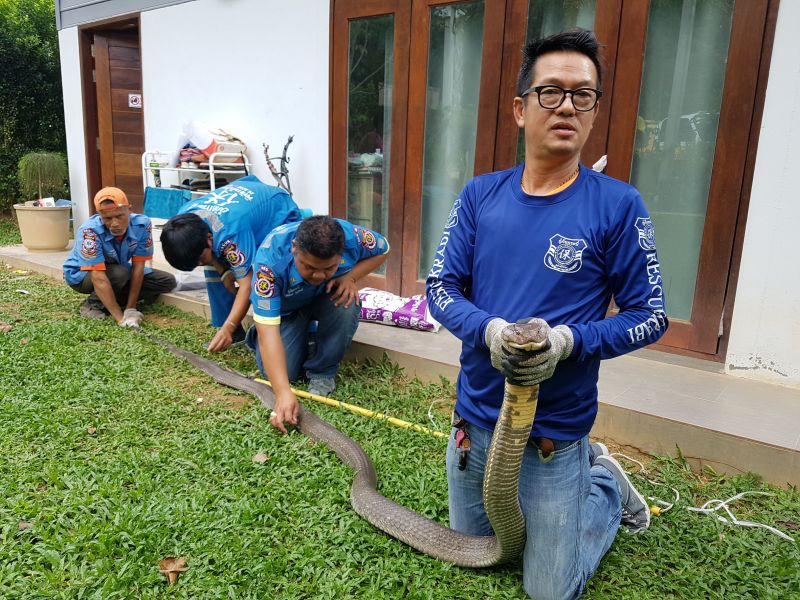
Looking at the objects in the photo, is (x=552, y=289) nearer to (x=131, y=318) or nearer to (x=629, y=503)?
(x=629, y=503)

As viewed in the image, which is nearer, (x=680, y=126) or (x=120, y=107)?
(x=680, y=126)

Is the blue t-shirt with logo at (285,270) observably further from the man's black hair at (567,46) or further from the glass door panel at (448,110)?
the man's black hair at (567,46)

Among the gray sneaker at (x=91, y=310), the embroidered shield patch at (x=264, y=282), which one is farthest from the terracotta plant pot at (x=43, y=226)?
the embroidered shield patch at (x=264, y=282)

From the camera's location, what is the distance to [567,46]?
5.98 feet

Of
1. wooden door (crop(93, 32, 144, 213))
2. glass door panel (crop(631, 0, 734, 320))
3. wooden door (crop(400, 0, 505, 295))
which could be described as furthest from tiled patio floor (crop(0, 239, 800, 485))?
wooden door (crop(93, 32, 144, 213))

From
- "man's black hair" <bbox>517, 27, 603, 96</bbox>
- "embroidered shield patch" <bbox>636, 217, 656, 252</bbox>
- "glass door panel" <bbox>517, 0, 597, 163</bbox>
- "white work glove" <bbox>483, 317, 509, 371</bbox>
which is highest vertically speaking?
"glass door panel" <bbox>517, 0, 597, 163</bbox>

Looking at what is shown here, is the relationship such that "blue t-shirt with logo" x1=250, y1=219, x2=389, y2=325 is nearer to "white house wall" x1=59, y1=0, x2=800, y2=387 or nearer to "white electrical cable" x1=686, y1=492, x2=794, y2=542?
"white house wall" x1=59, y1=0, x2=800, y2=387

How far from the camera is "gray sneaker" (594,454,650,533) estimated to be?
2.57 m

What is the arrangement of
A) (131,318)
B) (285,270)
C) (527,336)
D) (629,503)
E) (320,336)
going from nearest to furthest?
(527,336) < (629,503) < (285,270) < (320,336) < (131,318)

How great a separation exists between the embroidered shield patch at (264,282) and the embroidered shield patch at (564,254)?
194 centimetres

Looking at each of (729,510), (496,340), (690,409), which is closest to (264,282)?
(496,340)

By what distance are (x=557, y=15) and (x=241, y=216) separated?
264cm

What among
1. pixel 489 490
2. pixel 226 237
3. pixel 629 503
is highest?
pixel 226 237

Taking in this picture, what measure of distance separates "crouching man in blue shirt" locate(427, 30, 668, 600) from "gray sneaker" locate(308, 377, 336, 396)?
1.90 metres
